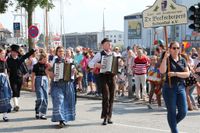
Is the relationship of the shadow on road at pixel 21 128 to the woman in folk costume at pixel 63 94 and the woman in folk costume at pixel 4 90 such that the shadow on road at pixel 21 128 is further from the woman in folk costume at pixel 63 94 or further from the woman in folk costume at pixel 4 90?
→ the woman in folk costume at pixel 4 90

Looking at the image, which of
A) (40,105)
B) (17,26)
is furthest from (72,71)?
(17,26)

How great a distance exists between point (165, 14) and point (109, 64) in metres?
2.75

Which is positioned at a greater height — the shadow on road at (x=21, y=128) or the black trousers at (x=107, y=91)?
the black trousers at (x=107, y=91)

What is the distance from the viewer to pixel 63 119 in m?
9.64

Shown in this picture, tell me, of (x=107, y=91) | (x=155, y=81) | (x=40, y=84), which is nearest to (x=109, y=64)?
(x=107, y=91)

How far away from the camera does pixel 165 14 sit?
11.8 meters

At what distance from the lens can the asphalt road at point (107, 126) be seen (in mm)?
9328

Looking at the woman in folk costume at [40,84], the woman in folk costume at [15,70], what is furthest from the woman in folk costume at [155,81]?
the woman in folk costume at [15,70]

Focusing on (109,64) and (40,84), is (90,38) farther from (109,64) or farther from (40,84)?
(109,64)

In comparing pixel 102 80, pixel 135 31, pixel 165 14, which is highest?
pixel 135 31

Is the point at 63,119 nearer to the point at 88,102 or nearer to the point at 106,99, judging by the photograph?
the point at 106,99

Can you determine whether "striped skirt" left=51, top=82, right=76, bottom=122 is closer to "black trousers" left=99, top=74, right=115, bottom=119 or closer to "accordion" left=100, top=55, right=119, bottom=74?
"black trousers" left=99, top=74, right=115, bottom=119

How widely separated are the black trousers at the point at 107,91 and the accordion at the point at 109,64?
131 millimetres

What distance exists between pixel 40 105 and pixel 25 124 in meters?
0.88
